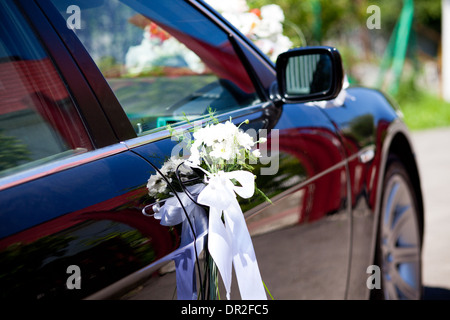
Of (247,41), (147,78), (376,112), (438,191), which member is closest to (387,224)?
(376,112)

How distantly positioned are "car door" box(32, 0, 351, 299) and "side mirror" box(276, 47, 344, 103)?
0.07 m

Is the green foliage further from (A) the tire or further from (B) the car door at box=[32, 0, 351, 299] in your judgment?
(B) the car door at box=[32, 0, 351, 299]

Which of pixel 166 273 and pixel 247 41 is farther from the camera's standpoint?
pixel 247 41

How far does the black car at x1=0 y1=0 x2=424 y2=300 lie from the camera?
50.9 inches

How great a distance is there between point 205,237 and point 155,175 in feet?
0.69

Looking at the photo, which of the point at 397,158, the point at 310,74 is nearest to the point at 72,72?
the point at 310,74

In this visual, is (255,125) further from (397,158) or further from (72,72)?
(397,158)

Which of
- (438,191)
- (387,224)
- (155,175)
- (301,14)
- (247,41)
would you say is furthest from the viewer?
(301,14)

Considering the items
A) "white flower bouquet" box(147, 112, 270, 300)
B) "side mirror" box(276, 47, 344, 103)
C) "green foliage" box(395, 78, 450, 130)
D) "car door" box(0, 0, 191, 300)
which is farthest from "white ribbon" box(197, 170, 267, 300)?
"green foliage" box(395, 78, 450, 130)

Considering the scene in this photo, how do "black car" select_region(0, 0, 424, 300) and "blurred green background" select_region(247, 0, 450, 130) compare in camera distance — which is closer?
"black car" select_region(0, 0, 424, 300)

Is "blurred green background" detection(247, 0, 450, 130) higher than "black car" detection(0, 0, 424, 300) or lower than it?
higher

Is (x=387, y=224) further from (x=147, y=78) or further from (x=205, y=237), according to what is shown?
(x=205, y=237)

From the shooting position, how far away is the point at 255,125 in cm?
205
